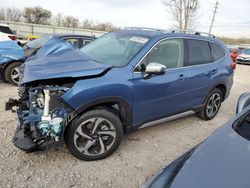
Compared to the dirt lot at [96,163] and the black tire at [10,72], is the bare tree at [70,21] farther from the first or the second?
the dirt lot at [96,163]

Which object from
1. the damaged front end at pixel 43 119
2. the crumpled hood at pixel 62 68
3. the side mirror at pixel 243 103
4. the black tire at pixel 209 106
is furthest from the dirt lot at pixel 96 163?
the side mirror at pixel 243 103

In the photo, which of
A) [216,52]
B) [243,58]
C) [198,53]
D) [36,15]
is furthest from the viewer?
[36,15]

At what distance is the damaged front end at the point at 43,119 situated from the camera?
2.88 metres

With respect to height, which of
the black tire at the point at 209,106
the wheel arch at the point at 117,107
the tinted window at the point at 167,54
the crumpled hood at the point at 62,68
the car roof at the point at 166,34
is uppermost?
the car roof at the point at 166,34

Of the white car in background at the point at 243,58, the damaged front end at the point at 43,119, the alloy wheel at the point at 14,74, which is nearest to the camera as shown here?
the damaged front end at the point at 43,119

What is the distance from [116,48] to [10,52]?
12.7ft

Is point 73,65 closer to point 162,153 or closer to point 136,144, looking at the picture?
point 136,144

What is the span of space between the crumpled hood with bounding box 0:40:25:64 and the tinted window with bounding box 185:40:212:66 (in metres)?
4.45

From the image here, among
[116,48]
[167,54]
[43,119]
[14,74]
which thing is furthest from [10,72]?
[167,54]

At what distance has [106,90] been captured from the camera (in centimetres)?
310

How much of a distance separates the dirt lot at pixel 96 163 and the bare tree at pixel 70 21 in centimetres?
4219

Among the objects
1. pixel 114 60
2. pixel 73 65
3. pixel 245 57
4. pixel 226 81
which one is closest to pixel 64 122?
pixel 73 65

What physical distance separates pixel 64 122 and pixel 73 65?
750 millimetres

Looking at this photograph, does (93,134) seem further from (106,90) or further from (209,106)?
(209,106)
